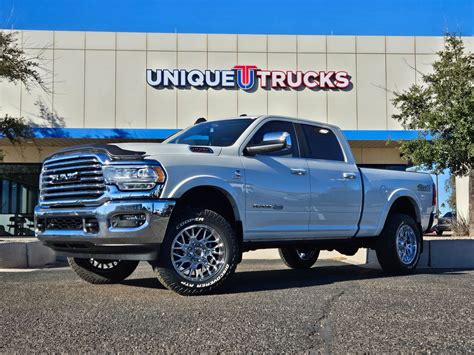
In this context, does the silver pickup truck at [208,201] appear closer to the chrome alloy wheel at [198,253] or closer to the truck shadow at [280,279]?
the chrome alloy wheel at [198,253]

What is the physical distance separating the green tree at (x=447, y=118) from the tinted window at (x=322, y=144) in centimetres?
859

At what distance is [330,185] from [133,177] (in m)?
2.88

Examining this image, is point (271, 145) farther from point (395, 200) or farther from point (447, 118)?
point (447, 118)

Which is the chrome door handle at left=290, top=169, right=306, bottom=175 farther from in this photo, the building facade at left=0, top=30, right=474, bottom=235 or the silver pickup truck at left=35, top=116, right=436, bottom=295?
the building facade at left=0, top=30, right=474, bottom=235

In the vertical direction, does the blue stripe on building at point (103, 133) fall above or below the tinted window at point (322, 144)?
above

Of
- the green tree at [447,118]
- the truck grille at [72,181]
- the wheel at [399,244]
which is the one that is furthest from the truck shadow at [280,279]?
the green tree at [447,118]

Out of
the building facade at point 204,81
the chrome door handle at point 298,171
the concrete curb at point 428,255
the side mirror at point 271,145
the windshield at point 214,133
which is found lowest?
the concrete curb at point 428,255

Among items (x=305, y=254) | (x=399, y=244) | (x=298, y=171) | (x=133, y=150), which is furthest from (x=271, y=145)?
(x=305, y=254)

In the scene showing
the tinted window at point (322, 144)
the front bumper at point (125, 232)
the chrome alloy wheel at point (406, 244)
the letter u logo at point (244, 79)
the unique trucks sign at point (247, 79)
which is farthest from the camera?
the letter u logo at point (244, 79)

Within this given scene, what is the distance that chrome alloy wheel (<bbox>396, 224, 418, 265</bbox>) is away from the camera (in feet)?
27.5

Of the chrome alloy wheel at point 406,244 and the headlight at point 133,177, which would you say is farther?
the chrome alloy wheel at point 406,244

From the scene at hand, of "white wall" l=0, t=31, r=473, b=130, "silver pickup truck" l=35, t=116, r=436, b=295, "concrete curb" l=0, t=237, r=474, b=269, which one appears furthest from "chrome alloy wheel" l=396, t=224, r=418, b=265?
"white wall" l=0, t=31, r=473, b=130

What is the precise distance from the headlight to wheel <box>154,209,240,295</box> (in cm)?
48

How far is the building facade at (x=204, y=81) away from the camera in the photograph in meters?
23.6
